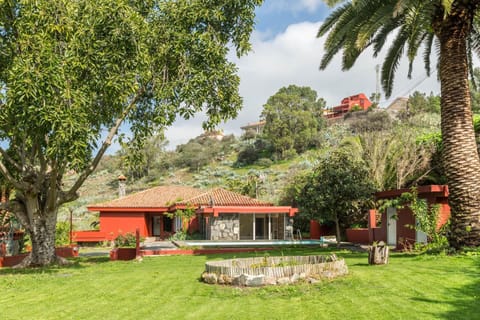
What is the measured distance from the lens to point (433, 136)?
2830 centimetres

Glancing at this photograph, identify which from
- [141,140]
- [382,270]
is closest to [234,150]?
[141,140]

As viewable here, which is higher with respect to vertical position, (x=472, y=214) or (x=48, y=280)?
(x=472, y=214)

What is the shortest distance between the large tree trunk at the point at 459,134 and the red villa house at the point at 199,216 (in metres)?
18.6

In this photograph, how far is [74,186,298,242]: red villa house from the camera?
105 feet

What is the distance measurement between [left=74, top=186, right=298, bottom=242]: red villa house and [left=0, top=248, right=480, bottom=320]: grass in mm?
19280

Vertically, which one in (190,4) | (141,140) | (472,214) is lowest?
(472,214)

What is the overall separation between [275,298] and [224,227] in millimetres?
23253

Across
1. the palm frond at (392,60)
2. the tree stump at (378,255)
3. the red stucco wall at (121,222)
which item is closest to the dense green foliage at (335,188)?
the palm frond at (392,60)

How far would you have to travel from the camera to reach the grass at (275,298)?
8.02 m

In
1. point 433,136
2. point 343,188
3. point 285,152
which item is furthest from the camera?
point 285,152

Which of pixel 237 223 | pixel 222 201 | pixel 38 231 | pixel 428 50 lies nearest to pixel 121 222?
pixel 222 201

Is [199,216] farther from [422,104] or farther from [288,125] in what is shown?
[422,104]

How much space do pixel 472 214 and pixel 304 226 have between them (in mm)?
22544

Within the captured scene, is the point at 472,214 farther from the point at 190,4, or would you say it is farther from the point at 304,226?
the point at 304,226
